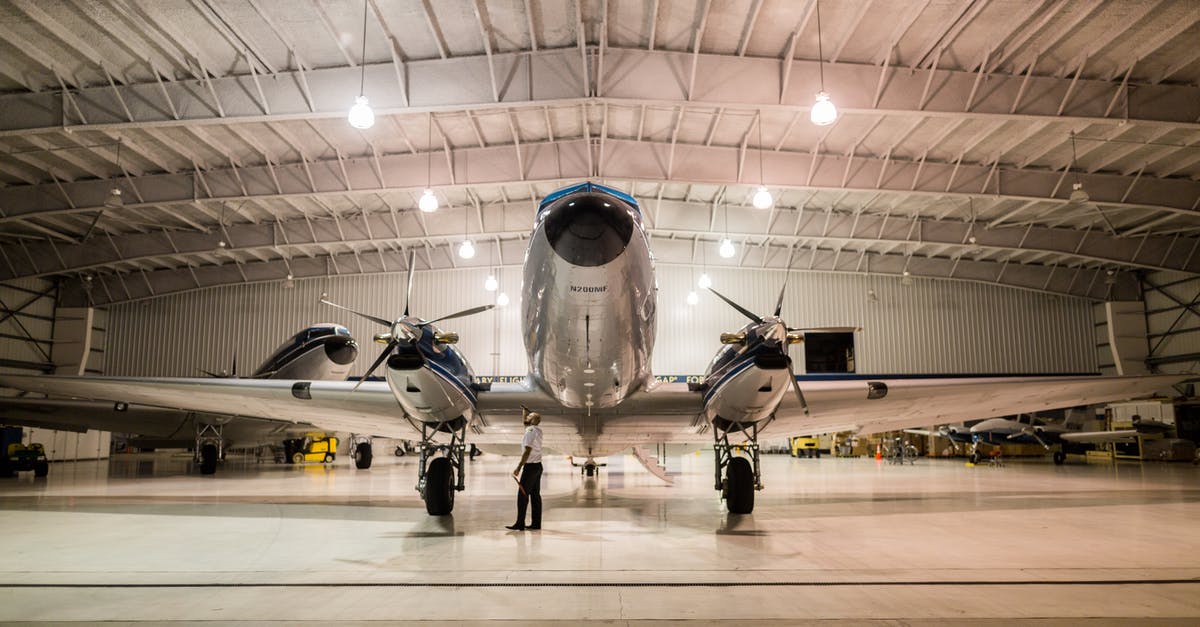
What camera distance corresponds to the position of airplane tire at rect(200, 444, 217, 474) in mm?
19656

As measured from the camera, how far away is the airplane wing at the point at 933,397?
10.5 m

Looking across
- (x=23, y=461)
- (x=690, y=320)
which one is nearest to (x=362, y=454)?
(x=23, y=461)

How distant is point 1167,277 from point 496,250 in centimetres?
3337

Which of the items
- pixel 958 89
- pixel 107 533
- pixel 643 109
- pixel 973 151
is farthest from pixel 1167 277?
pixel 107 533

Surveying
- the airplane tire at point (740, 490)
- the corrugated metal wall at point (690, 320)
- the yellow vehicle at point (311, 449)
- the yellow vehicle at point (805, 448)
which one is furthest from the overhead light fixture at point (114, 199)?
the yellow vehicle at point (805, 448)

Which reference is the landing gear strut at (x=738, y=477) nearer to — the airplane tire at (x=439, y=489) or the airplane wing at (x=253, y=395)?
the airplane tire at (x=439, y=489)

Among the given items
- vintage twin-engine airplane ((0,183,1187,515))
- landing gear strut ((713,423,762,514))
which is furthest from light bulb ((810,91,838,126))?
landing gear strut ((713,423,762,514))

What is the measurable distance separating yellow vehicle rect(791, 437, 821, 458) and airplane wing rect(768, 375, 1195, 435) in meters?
22.0

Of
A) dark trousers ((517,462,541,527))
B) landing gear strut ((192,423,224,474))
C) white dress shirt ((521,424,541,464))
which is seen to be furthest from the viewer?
landing gear strut ((192,423,224,474))

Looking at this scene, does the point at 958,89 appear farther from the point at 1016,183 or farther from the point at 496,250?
the point at 496,250

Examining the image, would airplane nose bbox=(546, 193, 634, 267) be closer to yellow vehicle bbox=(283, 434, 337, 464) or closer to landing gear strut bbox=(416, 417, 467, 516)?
landing gear strut bbox=(416, 417, 467, 516)

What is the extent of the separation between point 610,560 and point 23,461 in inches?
810

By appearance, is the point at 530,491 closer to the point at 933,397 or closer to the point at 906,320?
the point at 933,397

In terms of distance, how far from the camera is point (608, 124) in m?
20.5
